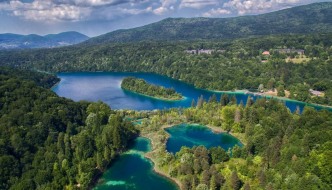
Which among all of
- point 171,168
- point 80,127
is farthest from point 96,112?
point 171,168

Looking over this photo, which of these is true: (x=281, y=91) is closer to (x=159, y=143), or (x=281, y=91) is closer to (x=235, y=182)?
(x=159, y=143)

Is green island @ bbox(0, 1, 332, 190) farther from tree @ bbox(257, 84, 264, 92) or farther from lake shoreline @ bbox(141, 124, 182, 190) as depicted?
tree @ bbox(257, 84, 264, 92)

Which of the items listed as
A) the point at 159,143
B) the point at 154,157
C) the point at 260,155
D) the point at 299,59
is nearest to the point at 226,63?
the point at 299,59

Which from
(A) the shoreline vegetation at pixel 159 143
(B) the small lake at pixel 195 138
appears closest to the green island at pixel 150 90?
(A) the shoreline vegetation at pixel 159 143

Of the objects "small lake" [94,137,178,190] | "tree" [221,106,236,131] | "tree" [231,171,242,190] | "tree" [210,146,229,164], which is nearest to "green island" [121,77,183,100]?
"tree" [221,106,236,131]

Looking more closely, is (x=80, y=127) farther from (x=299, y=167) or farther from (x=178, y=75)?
(x=178, y=75)
